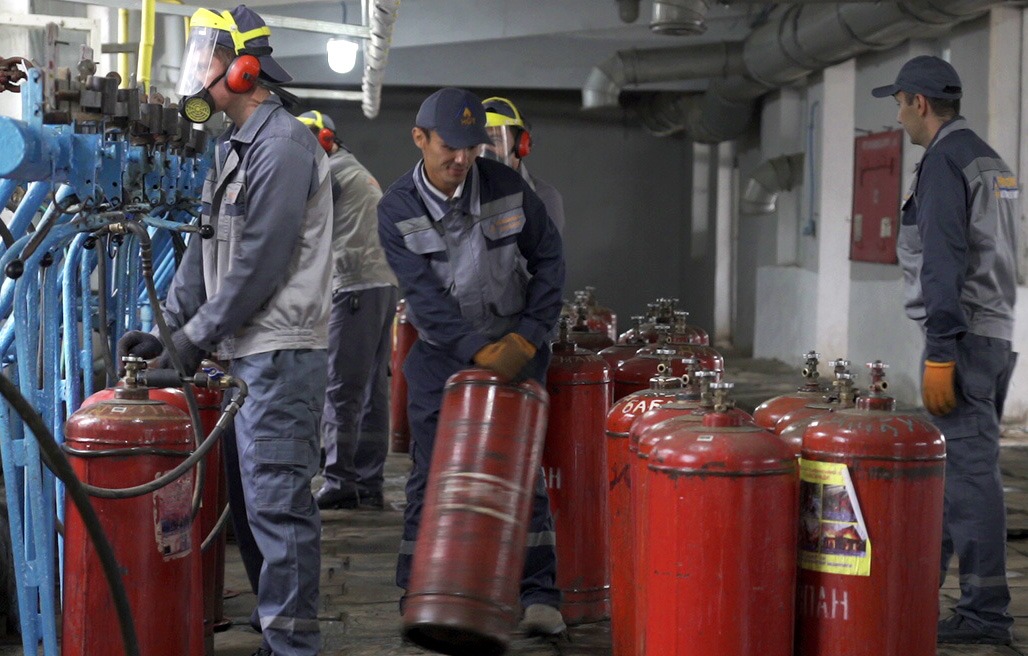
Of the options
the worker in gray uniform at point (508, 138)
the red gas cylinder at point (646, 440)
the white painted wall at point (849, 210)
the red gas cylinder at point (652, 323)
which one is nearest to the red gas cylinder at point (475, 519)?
the red gas cylinder at point (646, 440)

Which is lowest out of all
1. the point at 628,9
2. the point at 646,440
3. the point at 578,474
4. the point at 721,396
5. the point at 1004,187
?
the point at 578,474

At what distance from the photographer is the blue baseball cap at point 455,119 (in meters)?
3.34

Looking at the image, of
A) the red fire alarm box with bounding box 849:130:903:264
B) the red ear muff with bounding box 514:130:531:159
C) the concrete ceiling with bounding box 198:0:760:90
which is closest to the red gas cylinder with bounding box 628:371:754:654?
the red ear muff with bounding box 514:130:531:159

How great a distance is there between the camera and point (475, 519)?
2.78 m

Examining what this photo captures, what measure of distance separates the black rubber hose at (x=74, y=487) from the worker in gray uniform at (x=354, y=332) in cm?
303

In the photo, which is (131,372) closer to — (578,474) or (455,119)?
(455,119)

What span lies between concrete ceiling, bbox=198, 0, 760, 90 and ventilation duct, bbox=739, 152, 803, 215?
127 cm

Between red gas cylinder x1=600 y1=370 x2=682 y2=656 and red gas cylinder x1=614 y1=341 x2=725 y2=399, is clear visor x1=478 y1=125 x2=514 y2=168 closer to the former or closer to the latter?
red gas cylinder x1=614 y1=341 x2=725 y2=399

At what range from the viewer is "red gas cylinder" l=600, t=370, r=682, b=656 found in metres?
3.22

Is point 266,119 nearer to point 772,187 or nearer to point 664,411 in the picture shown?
point 664,411

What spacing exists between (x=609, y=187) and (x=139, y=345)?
12321 mm

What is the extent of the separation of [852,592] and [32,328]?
197 cm

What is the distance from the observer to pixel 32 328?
2.96 meters

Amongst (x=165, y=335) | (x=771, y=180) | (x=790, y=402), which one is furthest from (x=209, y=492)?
(x=771, y=180)
